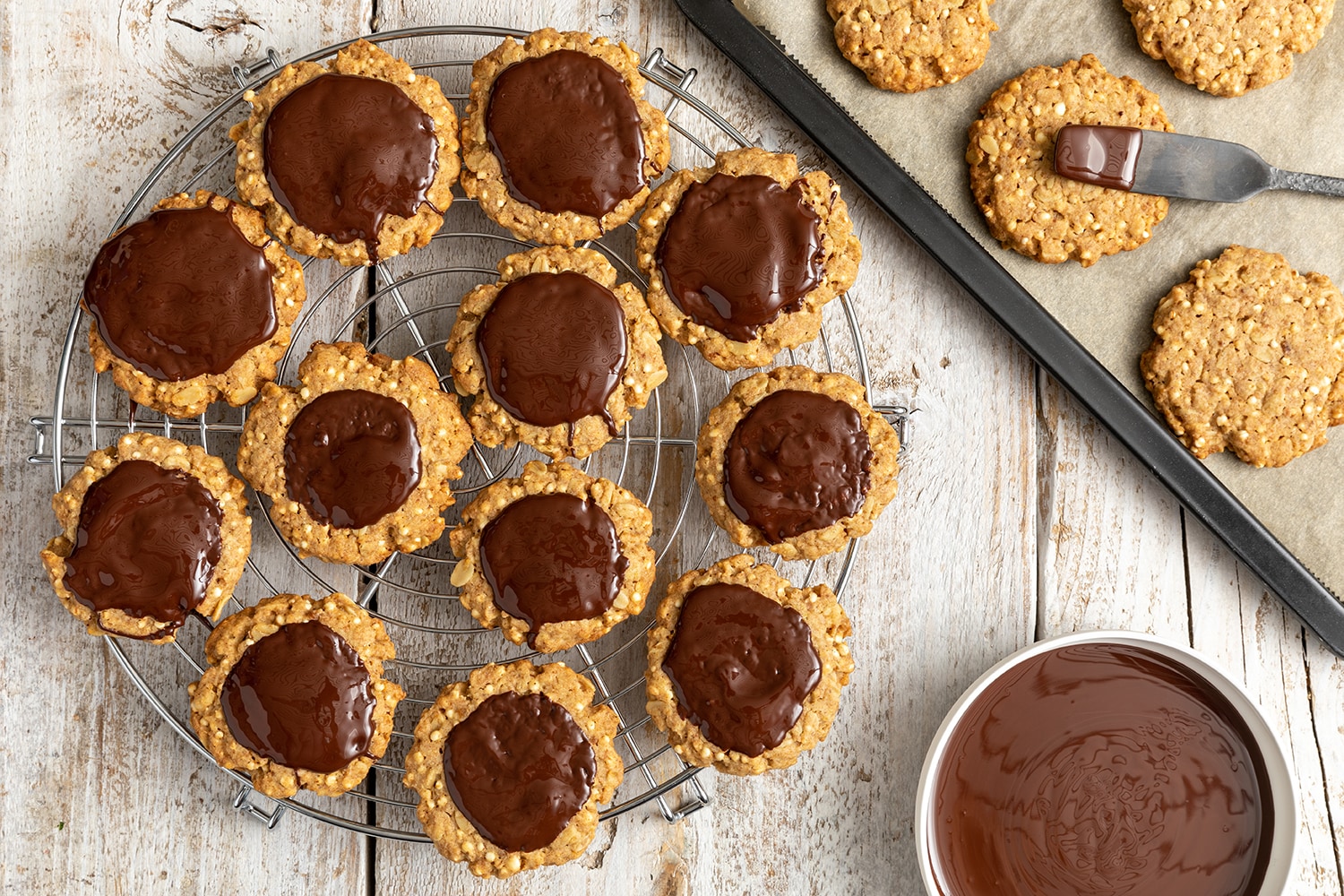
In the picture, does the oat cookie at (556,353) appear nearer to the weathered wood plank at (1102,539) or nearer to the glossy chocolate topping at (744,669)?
the glossy chocolate topping at (744,669)

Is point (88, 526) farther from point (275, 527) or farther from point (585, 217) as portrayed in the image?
point (585, 217)

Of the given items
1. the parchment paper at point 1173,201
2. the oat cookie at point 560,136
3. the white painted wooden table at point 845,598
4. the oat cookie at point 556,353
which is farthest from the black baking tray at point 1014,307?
the oat cookie at point 556,353

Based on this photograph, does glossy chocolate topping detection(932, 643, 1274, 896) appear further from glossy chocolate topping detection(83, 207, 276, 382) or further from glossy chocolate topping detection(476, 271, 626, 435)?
glossy chocolate topping detection(83, 207, 276, 382)

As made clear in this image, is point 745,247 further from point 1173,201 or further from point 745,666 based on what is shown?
point 1173,201

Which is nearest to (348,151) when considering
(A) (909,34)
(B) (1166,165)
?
(A) (909,34)

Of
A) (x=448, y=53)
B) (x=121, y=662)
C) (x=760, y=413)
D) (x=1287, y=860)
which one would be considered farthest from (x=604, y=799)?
(x=448, y=53)
